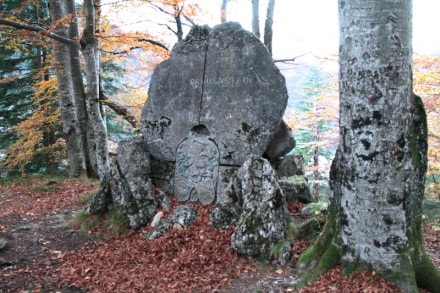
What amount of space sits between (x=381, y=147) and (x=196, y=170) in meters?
3.79

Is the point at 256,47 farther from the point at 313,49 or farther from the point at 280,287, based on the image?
the point at 313,49

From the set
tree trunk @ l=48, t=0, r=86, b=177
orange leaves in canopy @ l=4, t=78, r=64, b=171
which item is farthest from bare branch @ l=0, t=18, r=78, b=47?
orange leaves in canopy @ l=4, t=78, r=64, b=171

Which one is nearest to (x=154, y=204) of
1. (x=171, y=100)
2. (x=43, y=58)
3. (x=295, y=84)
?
(x=171, y=100)

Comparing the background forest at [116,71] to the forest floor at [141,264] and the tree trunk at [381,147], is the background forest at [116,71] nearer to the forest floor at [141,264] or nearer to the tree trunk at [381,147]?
the forest floor at [141,264]

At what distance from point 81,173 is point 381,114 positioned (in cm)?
1051

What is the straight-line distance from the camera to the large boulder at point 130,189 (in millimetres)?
6281

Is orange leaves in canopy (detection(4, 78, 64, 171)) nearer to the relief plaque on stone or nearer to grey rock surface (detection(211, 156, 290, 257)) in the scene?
the relief plaque on stone

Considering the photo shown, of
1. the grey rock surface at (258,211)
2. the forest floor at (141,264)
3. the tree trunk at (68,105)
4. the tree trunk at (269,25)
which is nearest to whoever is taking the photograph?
the forest floor at (141,264)

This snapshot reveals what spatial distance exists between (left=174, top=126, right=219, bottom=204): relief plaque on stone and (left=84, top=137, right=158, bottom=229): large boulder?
1.84ft

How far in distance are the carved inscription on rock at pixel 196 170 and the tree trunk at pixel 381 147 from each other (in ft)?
10.2

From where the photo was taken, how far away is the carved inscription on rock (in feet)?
21.6

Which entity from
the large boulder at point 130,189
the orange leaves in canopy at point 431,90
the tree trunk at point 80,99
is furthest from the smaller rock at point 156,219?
the orange leaves in canopy at point 431,90

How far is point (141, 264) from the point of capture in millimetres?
4973

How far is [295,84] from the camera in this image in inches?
1634
